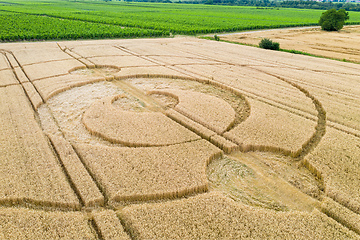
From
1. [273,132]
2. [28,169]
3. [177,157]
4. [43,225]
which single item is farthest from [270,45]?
[43,225]

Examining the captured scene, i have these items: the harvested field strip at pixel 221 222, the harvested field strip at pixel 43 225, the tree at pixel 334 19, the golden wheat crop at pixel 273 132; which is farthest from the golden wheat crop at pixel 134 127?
the tree at pixel 334 19

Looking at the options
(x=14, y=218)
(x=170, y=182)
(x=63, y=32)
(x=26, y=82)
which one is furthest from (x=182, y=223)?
(x=63, y=32)

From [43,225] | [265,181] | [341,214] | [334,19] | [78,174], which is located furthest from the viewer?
[334,19]

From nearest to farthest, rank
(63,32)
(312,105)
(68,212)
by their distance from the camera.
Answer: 1. (68,212)
2. (312,105)
3. (63,32)

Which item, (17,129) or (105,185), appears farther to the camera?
(17,129)

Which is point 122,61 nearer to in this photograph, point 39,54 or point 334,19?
point 39,54

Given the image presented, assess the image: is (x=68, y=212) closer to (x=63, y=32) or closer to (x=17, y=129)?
(x=17, y=129)
